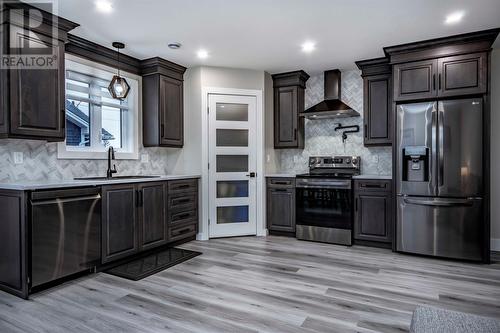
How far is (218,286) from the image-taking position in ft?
9.39

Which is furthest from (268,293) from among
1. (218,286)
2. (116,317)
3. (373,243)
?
(373,243)

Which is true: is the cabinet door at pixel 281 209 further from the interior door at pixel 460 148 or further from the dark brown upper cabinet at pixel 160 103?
the interior door at pixel 460 148

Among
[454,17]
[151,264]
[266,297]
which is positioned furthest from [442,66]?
[151,264]

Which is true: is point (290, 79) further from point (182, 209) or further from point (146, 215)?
point (146, 215)

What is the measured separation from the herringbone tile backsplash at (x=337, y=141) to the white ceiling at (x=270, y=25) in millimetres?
712

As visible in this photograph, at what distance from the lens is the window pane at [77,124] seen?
12.2 ft

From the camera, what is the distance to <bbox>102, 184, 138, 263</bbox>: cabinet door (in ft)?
10.6

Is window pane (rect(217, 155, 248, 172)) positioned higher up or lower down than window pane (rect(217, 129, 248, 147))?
lower down

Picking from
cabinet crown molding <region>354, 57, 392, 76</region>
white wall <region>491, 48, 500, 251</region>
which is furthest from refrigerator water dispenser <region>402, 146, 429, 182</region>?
cabinet crown molding <region>354, 57, 392, 76</region>

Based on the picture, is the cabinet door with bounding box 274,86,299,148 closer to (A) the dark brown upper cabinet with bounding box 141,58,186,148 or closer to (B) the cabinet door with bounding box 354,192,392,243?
(B) the cabinet door with bounding box 354,192,392,243

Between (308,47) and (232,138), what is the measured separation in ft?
5.49

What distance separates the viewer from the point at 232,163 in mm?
4781

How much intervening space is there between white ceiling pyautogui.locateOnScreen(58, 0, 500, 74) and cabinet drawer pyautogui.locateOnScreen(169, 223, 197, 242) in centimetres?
232

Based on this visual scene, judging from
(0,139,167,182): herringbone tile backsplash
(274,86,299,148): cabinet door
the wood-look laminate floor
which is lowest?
the wood-look laminate floor
